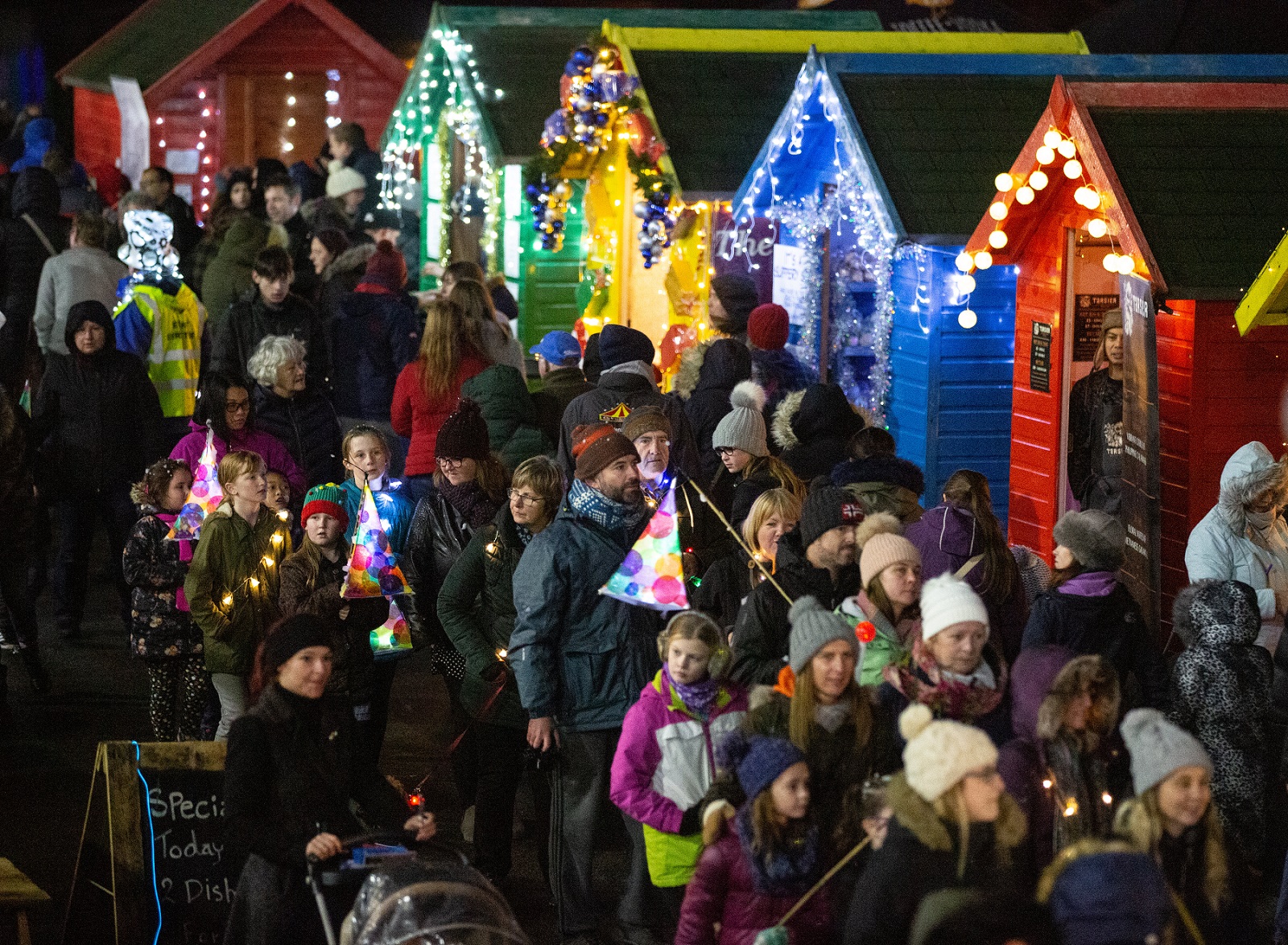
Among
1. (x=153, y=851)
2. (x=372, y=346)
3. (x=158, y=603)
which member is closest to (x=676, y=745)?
(x=153, y=851)

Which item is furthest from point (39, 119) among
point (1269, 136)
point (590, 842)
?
point (590, 842)

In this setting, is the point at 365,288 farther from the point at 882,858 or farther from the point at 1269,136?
the point at 882,858

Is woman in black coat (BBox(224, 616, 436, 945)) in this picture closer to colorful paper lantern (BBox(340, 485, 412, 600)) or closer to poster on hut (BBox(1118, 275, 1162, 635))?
colorful paper lantern (BBox(340, 485, 412, 600))

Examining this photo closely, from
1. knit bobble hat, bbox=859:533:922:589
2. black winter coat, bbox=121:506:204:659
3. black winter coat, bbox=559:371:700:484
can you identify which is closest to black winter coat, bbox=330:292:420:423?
Answer: black winter coat, bbox=559:371:700:484

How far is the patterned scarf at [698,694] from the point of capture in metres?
6.04

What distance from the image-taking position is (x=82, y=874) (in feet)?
21.3

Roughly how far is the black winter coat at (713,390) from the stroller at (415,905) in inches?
195

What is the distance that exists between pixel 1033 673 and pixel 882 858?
1.25 m

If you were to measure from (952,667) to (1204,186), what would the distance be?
4.57 meters

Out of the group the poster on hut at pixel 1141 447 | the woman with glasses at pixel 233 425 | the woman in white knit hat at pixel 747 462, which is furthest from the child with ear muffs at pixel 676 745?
the woman with glasses at pixel 233 425

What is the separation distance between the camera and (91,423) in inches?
422

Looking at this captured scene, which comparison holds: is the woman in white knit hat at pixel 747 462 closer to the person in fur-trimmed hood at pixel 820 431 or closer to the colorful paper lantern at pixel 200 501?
the person in fur-trimmed hood at pixel 820 431

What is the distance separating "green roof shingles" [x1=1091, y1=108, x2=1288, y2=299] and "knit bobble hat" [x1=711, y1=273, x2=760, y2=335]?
2.98 metres

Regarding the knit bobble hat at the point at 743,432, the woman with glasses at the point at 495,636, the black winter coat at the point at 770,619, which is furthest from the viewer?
the knit bobble hat at the point at 743,432
